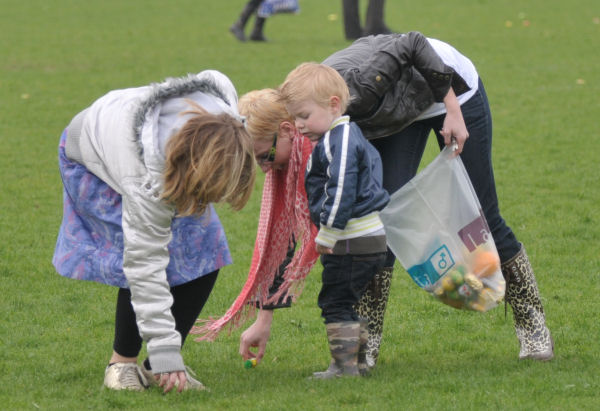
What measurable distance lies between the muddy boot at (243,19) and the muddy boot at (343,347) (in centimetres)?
1228

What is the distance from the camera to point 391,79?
3.95 meters

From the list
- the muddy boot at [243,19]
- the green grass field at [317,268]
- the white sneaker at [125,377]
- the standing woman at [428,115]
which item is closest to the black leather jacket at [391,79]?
the standing woman at [428,115]

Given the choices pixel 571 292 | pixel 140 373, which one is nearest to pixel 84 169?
pixel 140 373

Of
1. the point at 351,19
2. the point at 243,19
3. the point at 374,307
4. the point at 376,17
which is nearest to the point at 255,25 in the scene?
the point at 243,19

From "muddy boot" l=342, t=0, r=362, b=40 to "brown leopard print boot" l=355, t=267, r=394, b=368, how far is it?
36.1ft

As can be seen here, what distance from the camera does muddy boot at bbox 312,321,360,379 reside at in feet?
13.2

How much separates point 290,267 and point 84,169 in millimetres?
985

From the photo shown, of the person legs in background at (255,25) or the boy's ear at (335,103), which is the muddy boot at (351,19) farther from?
the boy's ear at (335,103)

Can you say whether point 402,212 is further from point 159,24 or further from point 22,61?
point 159,24

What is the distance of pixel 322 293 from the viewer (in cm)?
406

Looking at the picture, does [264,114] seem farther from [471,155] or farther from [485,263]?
[485,263]

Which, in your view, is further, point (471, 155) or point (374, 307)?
point (374, 307)

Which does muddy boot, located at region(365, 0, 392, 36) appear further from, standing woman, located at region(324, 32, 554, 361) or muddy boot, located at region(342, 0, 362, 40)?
standing woman, located at region(324, 32, 554, 361)

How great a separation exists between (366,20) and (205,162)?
38.9ft
